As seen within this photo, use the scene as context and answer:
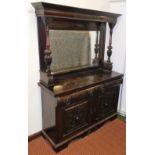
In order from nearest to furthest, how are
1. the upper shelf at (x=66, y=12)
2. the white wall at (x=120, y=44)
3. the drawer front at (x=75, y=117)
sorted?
1. the upper shelf at (x=66, y=12)
2. the drawer front at (x=75, y=117)
3. the white wall at (x=120, y=44)

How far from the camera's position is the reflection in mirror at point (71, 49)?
82.3 inches

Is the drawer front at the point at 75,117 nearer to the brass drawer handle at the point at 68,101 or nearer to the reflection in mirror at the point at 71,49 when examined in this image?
the brass drawer handle at the point at 68,101

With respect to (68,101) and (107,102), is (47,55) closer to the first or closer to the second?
(68,101)

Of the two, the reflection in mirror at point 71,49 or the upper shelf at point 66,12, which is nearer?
the upper shelf at point 66,12

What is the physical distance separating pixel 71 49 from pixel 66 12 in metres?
0.55

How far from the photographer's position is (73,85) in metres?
2.03

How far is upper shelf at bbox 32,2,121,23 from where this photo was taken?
1.67 m

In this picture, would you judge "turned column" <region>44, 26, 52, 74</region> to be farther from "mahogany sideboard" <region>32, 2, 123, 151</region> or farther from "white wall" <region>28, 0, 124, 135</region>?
"white wall" <region>28, 0, 124, 135</region>

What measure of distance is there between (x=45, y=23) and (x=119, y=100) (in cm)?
185

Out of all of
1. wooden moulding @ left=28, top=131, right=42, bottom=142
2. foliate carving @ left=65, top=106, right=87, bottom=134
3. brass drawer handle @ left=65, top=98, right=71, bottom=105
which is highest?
brass drawer handle @ left=65, top=98, right=71, bottom=105

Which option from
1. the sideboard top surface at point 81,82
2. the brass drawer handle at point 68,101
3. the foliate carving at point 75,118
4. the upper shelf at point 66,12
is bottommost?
the foliate carving at point 75,118

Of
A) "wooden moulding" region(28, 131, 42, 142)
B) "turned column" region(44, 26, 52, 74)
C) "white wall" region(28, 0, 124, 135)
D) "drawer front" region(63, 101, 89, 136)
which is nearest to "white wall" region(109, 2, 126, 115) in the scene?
"white wall" region(28, 0, 124, 135)

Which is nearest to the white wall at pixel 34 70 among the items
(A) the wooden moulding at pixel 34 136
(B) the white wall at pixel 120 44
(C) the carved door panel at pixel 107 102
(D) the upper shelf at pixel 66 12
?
(A) the wooden moulding at pixel 34 136

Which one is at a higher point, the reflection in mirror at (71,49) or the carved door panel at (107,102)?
the reflection in mirror at (71,49)
